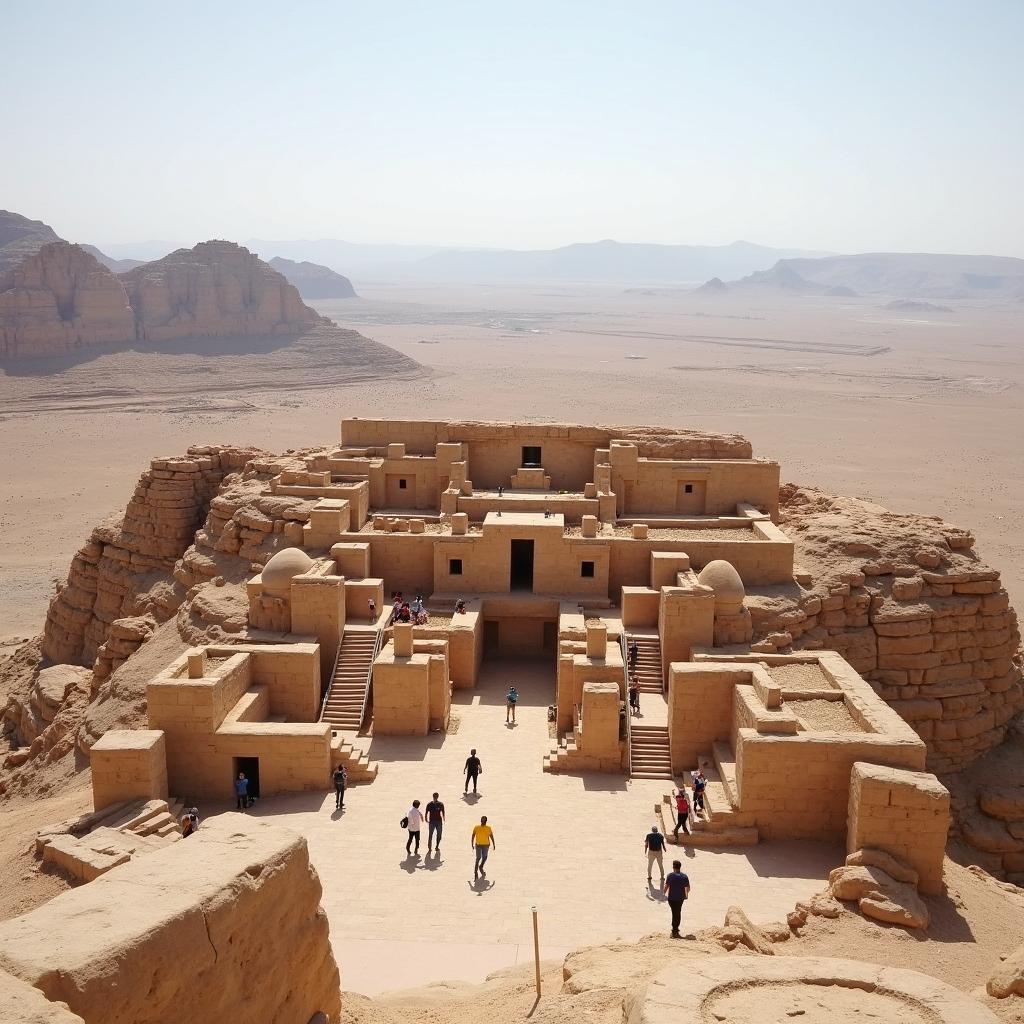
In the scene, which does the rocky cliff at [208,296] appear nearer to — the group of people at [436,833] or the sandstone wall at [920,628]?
the sandstone wall at [920,628]

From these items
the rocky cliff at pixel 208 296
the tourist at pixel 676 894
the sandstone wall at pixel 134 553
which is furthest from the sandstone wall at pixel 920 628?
the rocky cliff at pixel 208 296

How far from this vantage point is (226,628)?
20.6 metres

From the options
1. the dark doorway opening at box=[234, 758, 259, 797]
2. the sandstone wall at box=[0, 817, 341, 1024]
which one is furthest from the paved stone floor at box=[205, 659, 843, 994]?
the sandstone wall at box=[0, 817, 341, 1024]

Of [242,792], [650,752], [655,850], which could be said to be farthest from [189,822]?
[650,752]

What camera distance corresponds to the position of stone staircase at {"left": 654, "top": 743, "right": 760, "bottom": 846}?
14984 mm

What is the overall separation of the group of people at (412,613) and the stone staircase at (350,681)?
0.82m

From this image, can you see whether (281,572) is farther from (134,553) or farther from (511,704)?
(134,553)

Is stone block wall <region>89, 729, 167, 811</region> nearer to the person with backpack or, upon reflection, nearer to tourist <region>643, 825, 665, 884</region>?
the person with backpack

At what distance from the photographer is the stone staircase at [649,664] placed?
63.8 feet

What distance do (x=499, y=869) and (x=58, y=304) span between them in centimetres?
7474

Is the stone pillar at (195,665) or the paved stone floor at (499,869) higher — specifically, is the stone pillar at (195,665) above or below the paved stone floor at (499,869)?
above

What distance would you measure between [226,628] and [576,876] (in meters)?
9.49

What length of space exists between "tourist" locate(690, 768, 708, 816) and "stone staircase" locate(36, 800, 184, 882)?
24.4 feet

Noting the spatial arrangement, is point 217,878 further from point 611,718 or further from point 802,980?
point 611,718
